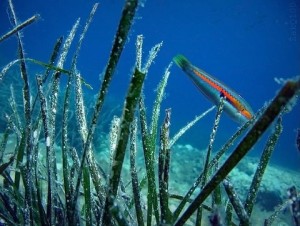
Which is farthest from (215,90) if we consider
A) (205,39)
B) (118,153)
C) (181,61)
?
(205,39)

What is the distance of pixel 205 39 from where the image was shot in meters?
77.3

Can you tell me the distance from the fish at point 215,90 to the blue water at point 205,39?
10.9 m

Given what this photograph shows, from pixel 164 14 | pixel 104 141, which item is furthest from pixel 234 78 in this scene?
pixel 104 141

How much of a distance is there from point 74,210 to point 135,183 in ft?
1.10

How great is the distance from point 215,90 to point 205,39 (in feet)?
259

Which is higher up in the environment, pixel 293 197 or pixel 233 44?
pixel 233 44

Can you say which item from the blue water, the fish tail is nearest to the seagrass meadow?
the fish tail

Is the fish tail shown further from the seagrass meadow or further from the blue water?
the blue water

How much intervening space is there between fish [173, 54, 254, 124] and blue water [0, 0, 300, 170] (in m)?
10.9

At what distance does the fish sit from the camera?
1816mm

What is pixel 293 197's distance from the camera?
861mm

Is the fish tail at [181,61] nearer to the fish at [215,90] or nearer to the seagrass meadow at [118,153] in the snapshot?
the fish at [215,90]

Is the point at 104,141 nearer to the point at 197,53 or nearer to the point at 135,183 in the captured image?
the point at 135,183

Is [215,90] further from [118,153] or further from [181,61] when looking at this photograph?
[118,153]
